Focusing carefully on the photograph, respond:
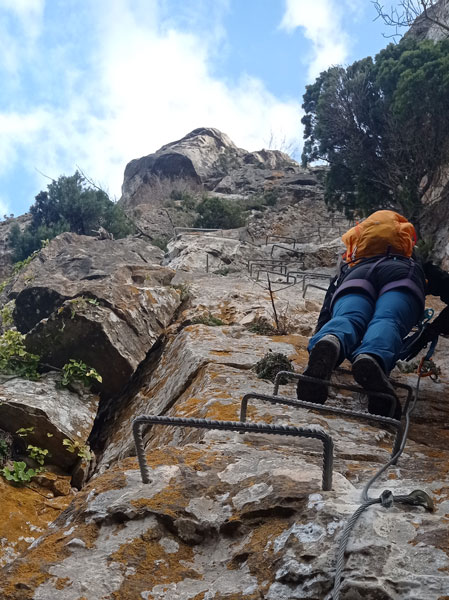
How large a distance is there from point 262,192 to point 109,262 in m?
Answer: 18.8

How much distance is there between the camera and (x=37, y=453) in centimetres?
403

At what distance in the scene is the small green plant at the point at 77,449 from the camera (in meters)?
4.07

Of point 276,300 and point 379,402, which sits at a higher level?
point 276,300

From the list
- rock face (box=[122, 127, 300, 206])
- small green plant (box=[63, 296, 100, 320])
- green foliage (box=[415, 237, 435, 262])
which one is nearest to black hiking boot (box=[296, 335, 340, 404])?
small green plant (box=[63, 296, 100, 320])

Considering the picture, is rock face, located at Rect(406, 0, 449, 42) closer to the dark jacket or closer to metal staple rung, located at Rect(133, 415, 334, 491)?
the dark jacket

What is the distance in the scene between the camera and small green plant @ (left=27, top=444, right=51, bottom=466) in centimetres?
398

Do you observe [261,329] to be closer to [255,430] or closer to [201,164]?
[255,430]

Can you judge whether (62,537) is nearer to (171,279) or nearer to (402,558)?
(402,558)

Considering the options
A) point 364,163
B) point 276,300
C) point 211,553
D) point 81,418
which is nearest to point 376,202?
point 364,163

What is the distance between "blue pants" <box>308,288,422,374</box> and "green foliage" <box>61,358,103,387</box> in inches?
96.7

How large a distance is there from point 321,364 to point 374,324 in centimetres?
46

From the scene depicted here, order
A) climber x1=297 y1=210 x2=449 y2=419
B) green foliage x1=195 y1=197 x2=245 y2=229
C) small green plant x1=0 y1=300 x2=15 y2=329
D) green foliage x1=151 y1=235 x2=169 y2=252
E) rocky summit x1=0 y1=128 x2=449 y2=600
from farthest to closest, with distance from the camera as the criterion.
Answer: green foliage x1=195 y1=197 x2=245 y2=229 → green foliage x1=151 y1=235 x2=169 y2=252 → small green plant x1=0 y1=300 x2=15 y2=329 → climber x1=297 y1=210 x2=449 y2=419 → rocky summit x1=0 y1=128 x2=449 y2=600

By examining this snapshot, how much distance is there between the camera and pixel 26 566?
1.60 meters

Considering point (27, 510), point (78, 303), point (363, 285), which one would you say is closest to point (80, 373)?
point (78, 303)
